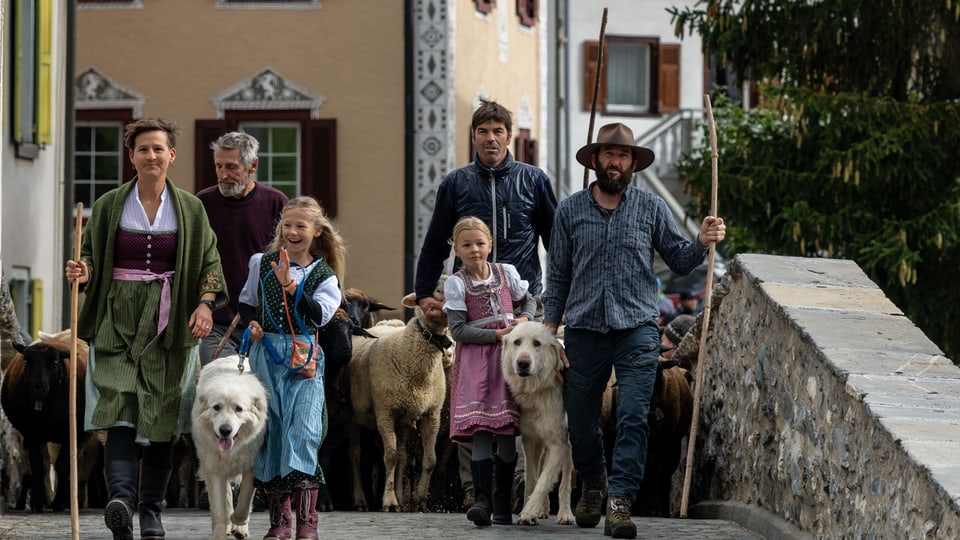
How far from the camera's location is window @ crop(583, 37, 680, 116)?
4772 centimetres

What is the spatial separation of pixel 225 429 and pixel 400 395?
417 centimetres

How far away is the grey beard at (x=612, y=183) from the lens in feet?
36.2

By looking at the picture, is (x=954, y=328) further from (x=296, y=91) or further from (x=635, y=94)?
(x=635, y=94)

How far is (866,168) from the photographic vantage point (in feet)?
73.2

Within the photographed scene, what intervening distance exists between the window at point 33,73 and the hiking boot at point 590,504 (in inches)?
484

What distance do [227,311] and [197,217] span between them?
1.59m

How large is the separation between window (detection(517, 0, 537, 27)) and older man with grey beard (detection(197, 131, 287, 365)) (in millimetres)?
24976

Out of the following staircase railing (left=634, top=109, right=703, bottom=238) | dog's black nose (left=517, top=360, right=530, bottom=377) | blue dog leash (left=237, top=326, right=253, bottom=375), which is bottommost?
dog's black nose (left=517, top=360, right=530, bottom=377)

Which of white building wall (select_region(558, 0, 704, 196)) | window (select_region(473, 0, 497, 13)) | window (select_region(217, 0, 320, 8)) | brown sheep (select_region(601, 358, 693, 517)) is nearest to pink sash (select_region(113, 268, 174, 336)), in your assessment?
brown sheep (select_region(601, 358, 693, 517))

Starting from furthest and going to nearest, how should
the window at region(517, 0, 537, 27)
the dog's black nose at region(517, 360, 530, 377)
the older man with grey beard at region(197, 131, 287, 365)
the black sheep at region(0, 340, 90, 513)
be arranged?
1. the window at region(517, 0, 537, 27)
2. the black sheep at region(0, 340, 90, 513)
3. the older man with grey beard at region(197, 131, 287, 365)
4. the dog's black nose at region(517, 360, 530, 377)

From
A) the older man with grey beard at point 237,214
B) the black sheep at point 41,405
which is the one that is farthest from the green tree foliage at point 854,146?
the older man with grey beard at point 237,214

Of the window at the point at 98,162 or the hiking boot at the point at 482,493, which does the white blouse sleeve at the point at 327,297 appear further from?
the window at the point at 98,162

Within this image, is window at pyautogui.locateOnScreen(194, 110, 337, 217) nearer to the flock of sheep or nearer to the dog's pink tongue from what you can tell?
the flock of sheep

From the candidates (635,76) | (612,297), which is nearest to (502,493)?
(612,297)
